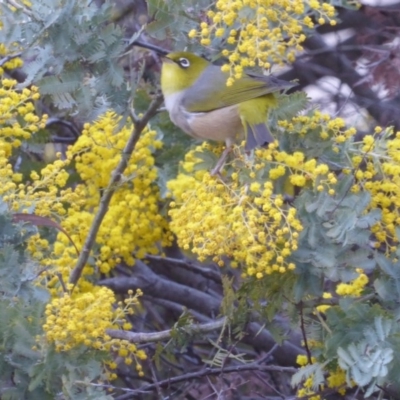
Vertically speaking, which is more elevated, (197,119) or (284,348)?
(197,119)

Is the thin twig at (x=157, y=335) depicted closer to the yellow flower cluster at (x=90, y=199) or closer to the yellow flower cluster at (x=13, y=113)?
the yellow flower cluster at (x=90, y=199)

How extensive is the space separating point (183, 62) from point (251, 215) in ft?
4.04

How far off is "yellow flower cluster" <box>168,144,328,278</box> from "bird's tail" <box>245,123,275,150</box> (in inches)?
3.2

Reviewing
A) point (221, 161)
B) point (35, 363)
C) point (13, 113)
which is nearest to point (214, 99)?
point (221, 161)

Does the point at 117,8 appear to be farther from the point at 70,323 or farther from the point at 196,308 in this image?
the point at 70,323

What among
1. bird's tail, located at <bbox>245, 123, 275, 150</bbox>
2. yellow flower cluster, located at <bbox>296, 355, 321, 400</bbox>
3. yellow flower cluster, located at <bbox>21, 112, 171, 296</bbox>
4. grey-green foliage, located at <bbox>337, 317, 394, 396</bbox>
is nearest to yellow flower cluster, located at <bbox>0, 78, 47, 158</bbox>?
yellow flower cluster, located at <bbox>21, 112, 171, 296</bbox>

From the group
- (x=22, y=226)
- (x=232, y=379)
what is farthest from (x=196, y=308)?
(x=22, y=226)

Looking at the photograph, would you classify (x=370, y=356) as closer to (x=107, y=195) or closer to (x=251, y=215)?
(x=251, y=215)

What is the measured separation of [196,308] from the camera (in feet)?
14.2

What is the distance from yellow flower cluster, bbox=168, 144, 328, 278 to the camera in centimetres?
247

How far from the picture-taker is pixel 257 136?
290cm

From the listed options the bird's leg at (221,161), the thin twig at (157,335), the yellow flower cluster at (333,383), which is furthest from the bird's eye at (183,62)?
the yellow flower cluster at (333,383)

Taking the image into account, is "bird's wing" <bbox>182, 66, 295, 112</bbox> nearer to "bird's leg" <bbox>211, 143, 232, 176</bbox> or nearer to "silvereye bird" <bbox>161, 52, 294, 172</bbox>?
"silvereye bird" <bbox>161, 52, 294, 172</bbox>

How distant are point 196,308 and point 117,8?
5.61 feet
